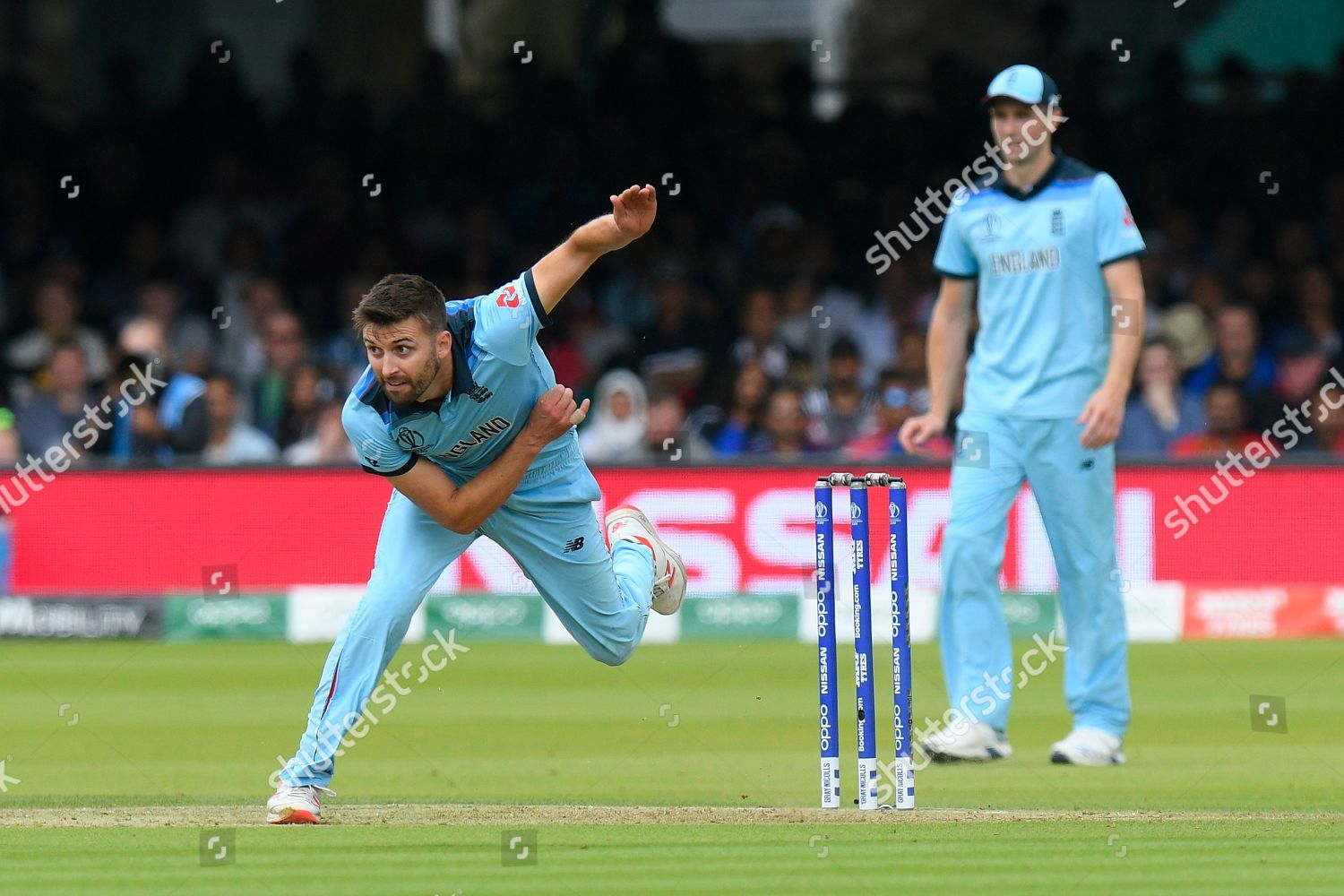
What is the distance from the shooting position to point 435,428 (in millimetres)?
6695

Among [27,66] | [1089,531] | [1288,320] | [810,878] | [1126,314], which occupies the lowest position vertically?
[810,878]

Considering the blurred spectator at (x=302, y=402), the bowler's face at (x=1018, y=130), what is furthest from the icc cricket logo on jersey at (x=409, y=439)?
the blurred spectator at (x=302, y=402)

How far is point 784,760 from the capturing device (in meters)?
8.50

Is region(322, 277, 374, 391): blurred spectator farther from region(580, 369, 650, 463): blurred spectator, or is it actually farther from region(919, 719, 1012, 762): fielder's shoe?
region(919, 719, 1012, 762): fielder's shoe

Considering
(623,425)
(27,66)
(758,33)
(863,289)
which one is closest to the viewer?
(623,425)

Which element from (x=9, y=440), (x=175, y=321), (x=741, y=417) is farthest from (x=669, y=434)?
(x=9, y=440)

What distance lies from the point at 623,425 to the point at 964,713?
6.57 meters

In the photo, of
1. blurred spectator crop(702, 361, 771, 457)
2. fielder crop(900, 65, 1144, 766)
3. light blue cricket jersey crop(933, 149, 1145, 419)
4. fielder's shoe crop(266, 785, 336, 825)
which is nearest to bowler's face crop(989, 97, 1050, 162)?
fielder crop(900, 65, 1144, 766)

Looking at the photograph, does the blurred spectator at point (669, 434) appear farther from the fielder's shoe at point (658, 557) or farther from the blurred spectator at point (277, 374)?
the fielder's shoe at point (658, 557)

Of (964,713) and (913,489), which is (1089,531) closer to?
(964,713)

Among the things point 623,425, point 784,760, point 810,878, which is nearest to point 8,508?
point 623,425

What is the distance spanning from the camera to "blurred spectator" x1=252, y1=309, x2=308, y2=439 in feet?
49.5

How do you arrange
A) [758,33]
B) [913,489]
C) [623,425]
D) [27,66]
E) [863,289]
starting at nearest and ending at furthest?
1. [913,489]
2. [623,425]
3. [863,289]
4. [27,66]
5. [758,33]
